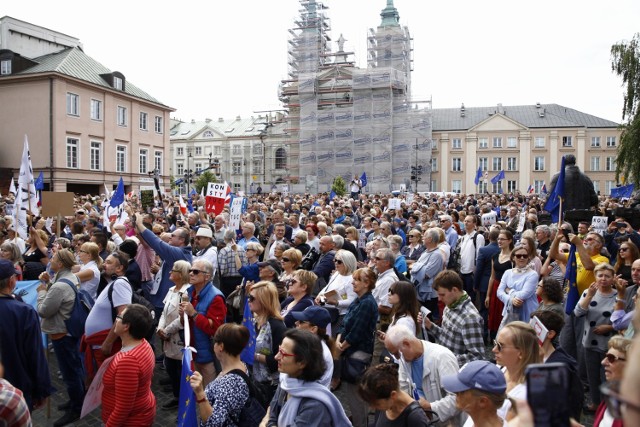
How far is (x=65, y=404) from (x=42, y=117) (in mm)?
36661

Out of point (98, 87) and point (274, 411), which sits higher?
point (98, 87)

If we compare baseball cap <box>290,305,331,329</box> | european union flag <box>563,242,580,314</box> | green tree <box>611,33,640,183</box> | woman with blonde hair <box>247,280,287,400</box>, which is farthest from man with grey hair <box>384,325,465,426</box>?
green tree <box>611,33,640,183</box>

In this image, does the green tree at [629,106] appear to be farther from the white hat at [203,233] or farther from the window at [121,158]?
the window at [121,158]

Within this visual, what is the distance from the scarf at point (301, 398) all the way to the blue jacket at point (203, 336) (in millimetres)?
2205

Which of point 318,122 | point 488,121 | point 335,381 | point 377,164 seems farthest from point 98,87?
point 488,121

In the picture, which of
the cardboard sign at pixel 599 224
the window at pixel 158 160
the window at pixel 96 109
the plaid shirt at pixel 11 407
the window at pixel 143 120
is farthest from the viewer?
the window at pixel 158 160

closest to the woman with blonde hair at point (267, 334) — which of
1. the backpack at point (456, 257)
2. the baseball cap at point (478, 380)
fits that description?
the baseball cap at point (478, 380)

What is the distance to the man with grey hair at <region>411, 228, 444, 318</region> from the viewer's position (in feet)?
24.8

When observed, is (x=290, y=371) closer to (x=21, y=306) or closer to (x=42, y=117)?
(x=21, y=306)

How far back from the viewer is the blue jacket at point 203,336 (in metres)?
5.31

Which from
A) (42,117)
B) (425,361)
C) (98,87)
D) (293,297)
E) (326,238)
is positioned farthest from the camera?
(98,87)

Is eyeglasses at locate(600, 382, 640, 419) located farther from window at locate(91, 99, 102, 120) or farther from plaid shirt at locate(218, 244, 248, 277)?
window at locate(91, 99, 102, 120)

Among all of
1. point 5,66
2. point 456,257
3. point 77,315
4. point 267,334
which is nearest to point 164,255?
point 77,315

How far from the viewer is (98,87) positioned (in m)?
39.5
